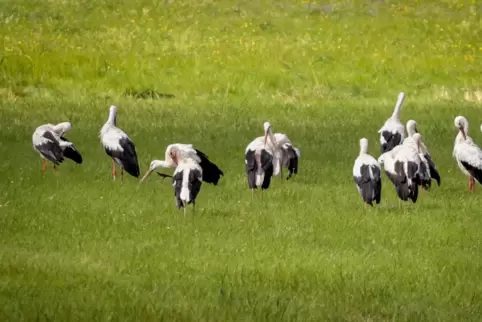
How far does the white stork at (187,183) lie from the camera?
1459 centimetres

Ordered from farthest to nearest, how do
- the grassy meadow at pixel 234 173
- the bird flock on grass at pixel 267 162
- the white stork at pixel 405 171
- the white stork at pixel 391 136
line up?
the white stork at pixel 391 136 < the white stork at pixel 405 171 < the bird flock on grass at pixel 267 162 < the grassy meadow at pixel 234 173

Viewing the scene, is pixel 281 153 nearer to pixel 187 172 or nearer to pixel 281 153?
pixel 281 153

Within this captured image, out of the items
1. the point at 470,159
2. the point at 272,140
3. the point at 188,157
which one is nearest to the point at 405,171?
the point at 470,159

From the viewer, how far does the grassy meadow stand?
1110 cm

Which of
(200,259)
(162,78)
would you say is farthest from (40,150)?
(162,78)

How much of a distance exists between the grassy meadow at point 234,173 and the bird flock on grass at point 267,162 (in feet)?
0.97

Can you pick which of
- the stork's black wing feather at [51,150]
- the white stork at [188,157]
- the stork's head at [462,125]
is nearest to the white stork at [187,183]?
the white stork at [188,157]

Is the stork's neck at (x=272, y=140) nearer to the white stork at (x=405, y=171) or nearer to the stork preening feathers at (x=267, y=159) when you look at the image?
the stork preening feathers at (x=267, y=159)

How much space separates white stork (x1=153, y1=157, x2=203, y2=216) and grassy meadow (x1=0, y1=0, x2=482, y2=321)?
277mm

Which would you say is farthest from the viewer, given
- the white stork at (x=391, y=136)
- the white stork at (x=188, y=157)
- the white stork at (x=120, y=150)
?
the white stork at (x=391, y=136)

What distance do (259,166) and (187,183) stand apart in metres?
2.34

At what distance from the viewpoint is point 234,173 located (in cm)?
1892

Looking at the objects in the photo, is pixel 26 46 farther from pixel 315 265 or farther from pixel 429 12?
pixel 315 265

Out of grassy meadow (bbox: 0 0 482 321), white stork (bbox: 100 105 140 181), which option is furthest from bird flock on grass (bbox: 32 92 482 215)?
grassy meadow (bbox: 0 0 482 321)
